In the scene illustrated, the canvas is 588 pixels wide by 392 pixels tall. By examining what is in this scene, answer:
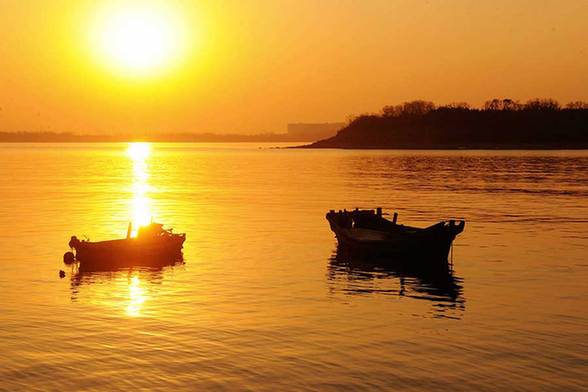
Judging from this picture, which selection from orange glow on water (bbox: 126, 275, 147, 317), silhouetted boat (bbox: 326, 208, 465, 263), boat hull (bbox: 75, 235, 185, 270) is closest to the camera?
orange glow on water (bbox: 126, 275, 147, 317)

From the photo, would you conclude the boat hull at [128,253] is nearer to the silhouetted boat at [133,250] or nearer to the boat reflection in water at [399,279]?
the silhouetted boat at [133,250]

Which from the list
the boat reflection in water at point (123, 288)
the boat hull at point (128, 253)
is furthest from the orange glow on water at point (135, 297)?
the boat hull at point (128, 253)

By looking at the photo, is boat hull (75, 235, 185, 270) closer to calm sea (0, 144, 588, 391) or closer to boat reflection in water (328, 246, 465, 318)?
calm sea (0, 144, 588, 391)

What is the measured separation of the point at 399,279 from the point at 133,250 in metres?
14.0

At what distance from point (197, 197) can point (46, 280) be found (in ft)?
190

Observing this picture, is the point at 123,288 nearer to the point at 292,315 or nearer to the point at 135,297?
the point at 135,297

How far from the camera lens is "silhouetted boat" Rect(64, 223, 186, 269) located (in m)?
40.3

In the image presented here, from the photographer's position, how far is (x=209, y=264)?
136 ft

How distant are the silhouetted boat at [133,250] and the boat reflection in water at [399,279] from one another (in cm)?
870

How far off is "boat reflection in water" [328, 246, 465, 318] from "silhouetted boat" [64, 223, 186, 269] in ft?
28.6

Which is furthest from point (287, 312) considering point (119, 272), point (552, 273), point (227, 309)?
point (552, 273)

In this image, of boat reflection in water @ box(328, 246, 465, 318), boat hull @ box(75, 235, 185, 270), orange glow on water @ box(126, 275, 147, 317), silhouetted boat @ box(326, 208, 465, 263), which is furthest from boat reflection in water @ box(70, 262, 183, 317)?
silhouetted boat @ box(326, 208, 465, 263)

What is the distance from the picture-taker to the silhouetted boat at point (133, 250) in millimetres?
40344

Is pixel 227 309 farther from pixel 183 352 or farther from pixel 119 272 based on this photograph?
pixel 119 272
